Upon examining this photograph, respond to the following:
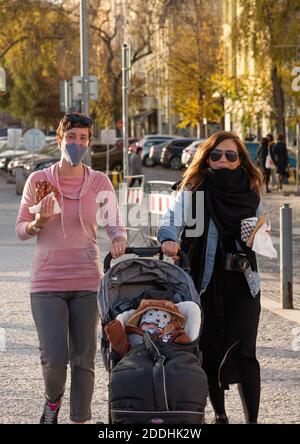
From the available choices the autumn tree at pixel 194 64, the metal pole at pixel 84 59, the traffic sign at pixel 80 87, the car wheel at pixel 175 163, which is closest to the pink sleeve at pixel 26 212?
the metal pole at pixel 84 59

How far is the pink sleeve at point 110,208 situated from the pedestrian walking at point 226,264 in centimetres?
26

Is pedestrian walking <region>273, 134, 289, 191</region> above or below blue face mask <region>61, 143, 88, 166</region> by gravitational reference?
below

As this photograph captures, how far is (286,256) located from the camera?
12.8 m

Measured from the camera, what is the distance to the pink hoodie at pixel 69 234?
6.77m

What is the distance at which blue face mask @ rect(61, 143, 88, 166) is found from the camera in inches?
267

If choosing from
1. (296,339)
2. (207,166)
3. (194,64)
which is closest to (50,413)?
(207,166)

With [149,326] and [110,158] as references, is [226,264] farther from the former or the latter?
[110,158]

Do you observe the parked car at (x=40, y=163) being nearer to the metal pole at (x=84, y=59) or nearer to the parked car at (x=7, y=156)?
the metal pole at (x=84, y=59)

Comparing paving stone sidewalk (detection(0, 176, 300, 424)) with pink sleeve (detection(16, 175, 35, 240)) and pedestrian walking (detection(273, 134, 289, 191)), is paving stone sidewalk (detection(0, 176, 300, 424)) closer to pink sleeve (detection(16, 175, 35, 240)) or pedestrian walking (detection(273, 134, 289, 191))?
pink sleeve (detection(16, 175, 35, 240))

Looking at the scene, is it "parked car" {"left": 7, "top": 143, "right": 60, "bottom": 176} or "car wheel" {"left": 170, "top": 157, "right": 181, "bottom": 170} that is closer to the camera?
"parked car" {"left": 7, "top": 143, "right": 60, "bottom": 176}

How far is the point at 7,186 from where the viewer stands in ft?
146

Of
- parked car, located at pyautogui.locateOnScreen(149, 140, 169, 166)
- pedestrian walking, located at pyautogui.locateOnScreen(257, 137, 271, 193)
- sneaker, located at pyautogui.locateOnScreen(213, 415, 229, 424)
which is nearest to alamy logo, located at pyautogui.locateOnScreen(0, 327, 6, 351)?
sneaker, located at pyautogui.locateOnScreen(213, 415, 229, 424)

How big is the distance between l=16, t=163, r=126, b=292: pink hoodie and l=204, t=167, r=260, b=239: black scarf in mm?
570

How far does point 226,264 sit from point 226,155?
0.62m
